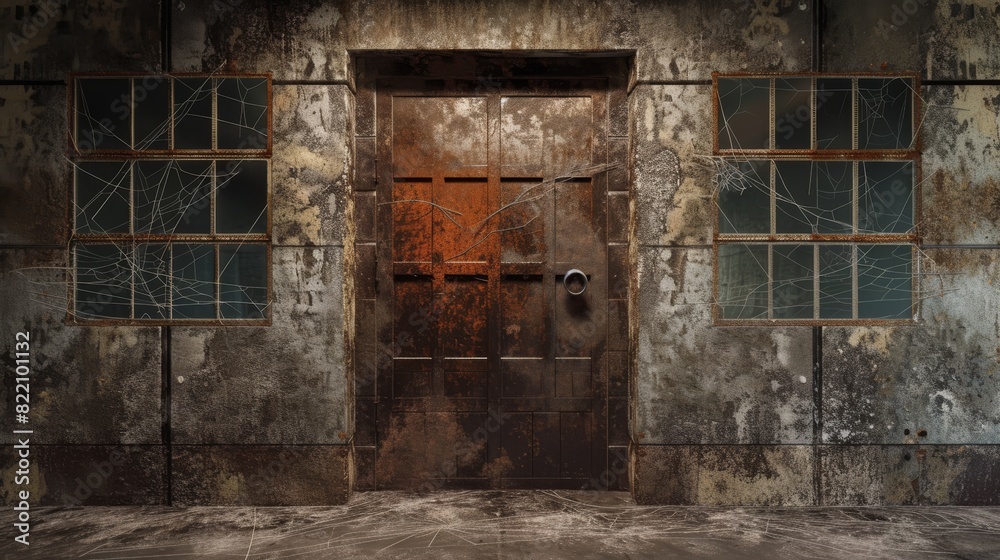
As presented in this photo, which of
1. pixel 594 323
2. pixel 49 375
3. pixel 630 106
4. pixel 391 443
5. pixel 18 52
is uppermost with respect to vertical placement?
pixel 18 52

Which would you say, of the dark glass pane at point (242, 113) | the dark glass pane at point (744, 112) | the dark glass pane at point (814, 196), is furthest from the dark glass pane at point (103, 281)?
the dark glass pane at point (814, 196)

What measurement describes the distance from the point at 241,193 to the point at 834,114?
12.3ft

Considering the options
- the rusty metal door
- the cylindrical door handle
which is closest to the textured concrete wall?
the rusty metal door

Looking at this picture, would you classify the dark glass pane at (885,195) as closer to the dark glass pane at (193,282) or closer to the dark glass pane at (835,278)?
the dark glass pane at (835,278)

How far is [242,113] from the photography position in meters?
3.53

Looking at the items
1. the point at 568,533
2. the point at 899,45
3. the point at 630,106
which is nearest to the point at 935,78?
the point at 899,45

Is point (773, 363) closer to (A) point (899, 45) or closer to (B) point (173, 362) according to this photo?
(A) point (899, 45)

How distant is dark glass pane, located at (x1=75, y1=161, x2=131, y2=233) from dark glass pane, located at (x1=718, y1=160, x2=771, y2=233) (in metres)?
3.74

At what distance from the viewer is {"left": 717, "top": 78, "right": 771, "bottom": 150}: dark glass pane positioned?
11.6ft

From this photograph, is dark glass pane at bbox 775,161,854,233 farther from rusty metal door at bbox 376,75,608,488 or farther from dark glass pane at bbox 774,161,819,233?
rusty metal door at bbox 376,75,608,488

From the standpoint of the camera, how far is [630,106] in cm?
366

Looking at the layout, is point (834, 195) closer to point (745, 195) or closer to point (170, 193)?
point (745, 195)

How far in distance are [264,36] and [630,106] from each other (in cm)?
235

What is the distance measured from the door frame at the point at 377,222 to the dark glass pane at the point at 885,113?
1453 millimetres
